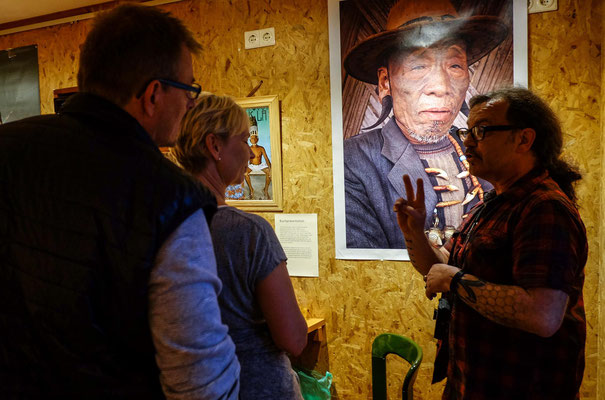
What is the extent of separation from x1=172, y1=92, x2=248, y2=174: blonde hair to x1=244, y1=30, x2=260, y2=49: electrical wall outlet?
1.79 meters

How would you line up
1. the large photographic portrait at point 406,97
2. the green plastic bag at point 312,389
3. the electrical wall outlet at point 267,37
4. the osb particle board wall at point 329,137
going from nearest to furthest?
1. the green plastic bag at point 312,389
2. the osb particle board wall at point 329,137
3. the large photographic portrait at point 406,97
4. the electrical wall outlet at point 267,37

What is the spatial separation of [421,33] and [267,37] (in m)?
0.99

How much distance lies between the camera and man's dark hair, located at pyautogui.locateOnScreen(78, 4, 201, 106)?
2.43 feet

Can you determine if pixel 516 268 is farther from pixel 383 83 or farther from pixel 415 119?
pixel 383 83

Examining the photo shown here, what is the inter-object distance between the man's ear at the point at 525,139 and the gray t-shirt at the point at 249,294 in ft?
2.94

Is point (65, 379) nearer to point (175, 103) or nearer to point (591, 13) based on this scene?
point (175, 103)

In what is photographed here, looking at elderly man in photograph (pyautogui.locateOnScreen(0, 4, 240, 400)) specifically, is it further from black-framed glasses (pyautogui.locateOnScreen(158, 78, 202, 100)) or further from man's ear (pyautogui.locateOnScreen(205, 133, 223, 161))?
man's ear (pyautogui.locateOnScreen(205, 133, 223, 161))

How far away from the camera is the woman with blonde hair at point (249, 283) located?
1.07 metres

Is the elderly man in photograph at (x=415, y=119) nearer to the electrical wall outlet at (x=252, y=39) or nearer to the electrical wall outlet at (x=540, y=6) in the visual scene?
the electrical wall outlet at (x=540, y=6)

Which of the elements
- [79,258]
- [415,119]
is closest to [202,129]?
[79,258]

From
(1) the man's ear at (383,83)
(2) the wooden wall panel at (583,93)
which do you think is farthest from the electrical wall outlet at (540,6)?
(1) the man's ear at (383,83)

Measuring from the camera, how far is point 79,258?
62 cm

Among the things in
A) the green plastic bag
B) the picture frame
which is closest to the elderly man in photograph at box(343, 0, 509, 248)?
the picture frame

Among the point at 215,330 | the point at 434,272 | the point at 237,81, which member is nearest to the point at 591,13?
the point at 434,272
